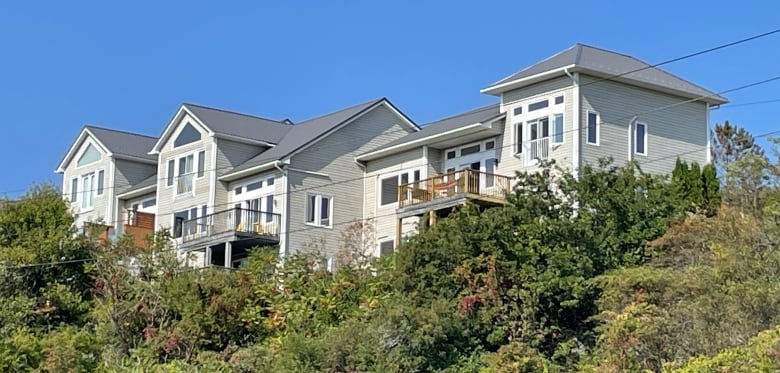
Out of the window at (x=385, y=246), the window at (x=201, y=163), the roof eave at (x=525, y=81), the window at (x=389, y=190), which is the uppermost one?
the roof eave at (x=525, y=81)

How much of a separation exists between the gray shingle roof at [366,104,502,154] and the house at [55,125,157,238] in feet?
47.9

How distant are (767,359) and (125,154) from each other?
1580 inches

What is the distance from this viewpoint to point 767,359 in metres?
22.3

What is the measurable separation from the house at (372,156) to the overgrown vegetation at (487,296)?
10.6 ft

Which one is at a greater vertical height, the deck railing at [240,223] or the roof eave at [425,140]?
the roof eave at [425,140]

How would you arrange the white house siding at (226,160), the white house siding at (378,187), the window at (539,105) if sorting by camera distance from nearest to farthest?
1. the window at (539,105)
2. the white house siding at (378,187)
3. the white house siding at (226,160)

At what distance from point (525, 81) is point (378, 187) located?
28.9ft

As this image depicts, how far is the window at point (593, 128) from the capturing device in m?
40.2

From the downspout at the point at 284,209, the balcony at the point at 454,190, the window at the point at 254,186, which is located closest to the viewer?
the balcony at the point at 454,190

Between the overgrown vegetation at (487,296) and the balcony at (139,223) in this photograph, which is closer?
the overgrown vegetation at (487,296)

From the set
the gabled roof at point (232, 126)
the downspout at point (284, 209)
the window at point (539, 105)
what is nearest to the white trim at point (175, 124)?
the gabled roof at point (232, 126)

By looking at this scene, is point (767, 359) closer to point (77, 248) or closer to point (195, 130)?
point (77, 248)

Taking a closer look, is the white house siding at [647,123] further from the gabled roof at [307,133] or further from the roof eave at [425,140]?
the gabled roof at [307,133]

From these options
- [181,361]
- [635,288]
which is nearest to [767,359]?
[635,288]
